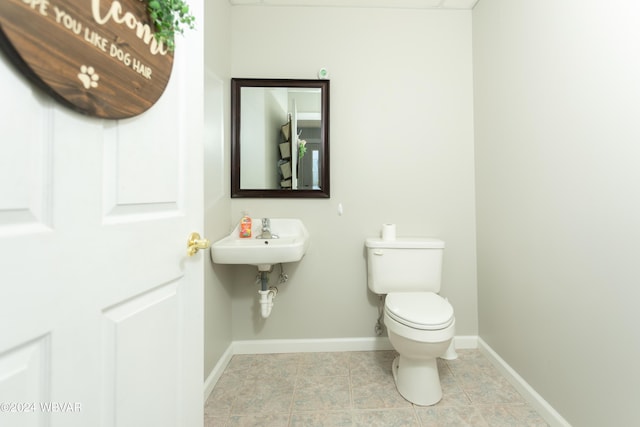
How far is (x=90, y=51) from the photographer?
0.49 meters

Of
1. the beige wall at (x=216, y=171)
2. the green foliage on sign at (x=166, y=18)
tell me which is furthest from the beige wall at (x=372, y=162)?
the green foliage on sign at (x=166, y=18)

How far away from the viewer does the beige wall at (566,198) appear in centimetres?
93

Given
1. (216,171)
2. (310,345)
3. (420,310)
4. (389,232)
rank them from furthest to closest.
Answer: (310,345) < (389,232) < (216,171) < (420,310)

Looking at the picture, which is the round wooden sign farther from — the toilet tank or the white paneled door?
the toilet tank

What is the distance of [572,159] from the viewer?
112 cm

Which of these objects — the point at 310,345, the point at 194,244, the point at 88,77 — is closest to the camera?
the point at 88,77

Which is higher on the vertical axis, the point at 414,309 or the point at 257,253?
the point at 257,253

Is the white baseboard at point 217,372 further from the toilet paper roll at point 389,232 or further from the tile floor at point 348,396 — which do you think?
the toilet paper roll at point 389,232

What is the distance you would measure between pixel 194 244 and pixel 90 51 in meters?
0.49

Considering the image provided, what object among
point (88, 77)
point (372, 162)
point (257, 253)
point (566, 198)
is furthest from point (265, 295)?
point (566, 198)

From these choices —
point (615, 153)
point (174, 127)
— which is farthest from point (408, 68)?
point (174, 127)

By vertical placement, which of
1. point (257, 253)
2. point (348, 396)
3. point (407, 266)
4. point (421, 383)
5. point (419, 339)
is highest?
point (257, 253)

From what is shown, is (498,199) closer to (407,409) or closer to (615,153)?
(615,153)

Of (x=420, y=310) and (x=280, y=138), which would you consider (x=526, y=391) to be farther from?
(x=280, y=138)
